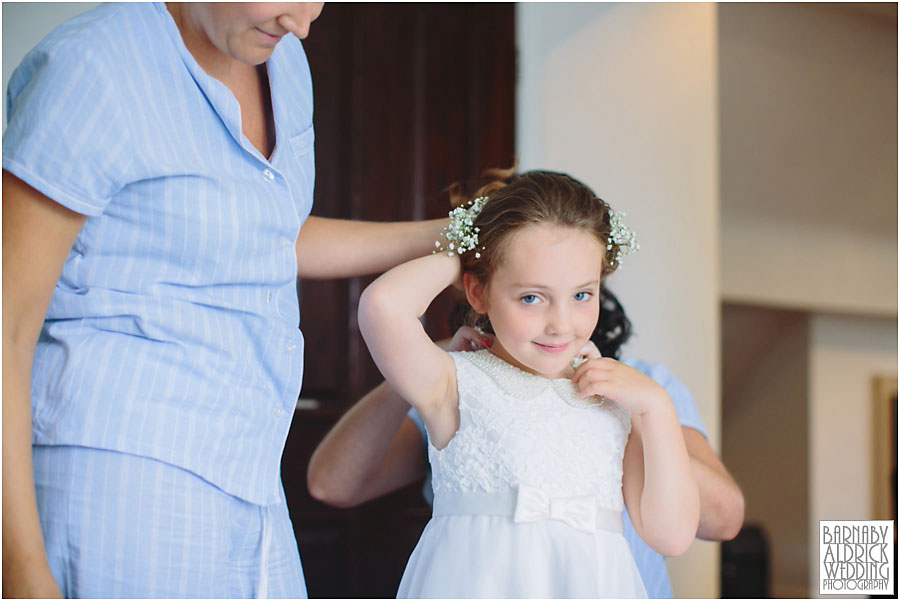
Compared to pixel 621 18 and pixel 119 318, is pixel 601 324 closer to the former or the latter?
pixel 119 318

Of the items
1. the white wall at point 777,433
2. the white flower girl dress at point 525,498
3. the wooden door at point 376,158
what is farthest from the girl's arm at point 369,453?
the white wall at point 777,433

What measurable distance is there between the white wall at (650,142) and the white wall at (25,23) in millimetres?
1293

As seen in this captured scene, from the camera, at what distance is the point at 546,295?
125 centimetres

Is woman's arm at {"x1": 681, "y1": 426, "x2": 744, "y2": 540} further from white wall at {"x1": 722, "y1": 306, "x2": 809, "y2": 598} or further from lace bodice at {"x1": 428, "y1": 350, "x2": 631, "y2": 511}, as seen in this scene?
white wall at {"x1": 722, "y1": 306, "x2": 809, "y2": 598}

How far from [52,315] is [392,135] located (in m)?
1.77

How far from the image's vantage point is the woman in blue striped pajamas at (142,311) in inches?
36.2

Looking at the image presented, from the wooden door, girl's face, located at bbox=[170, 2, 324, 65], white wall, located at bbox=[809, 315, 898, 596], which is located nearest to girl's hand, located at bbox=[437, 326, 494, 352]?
girl's face, located at bbox=[170, 2, 324, 65]

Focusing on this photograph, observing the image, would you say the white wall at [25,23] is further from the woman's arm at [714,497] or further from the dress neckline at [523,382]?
the woman's arm at [714,497]

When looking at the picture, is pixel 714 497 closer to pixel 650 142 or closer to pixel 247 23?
pixel 247 23

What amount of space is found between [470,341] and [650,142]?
1.83 m

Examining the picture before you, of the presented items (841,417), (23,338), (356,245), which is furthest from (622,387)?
(841,417)

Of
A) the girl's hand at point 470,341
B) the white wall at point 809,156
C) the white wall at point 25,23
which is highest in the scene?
the white wall at point 809,156

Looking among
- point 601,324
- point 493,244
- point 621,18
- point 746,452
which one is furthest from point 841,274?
point 493,244

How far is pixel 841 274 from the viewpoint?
5520 millimetres
